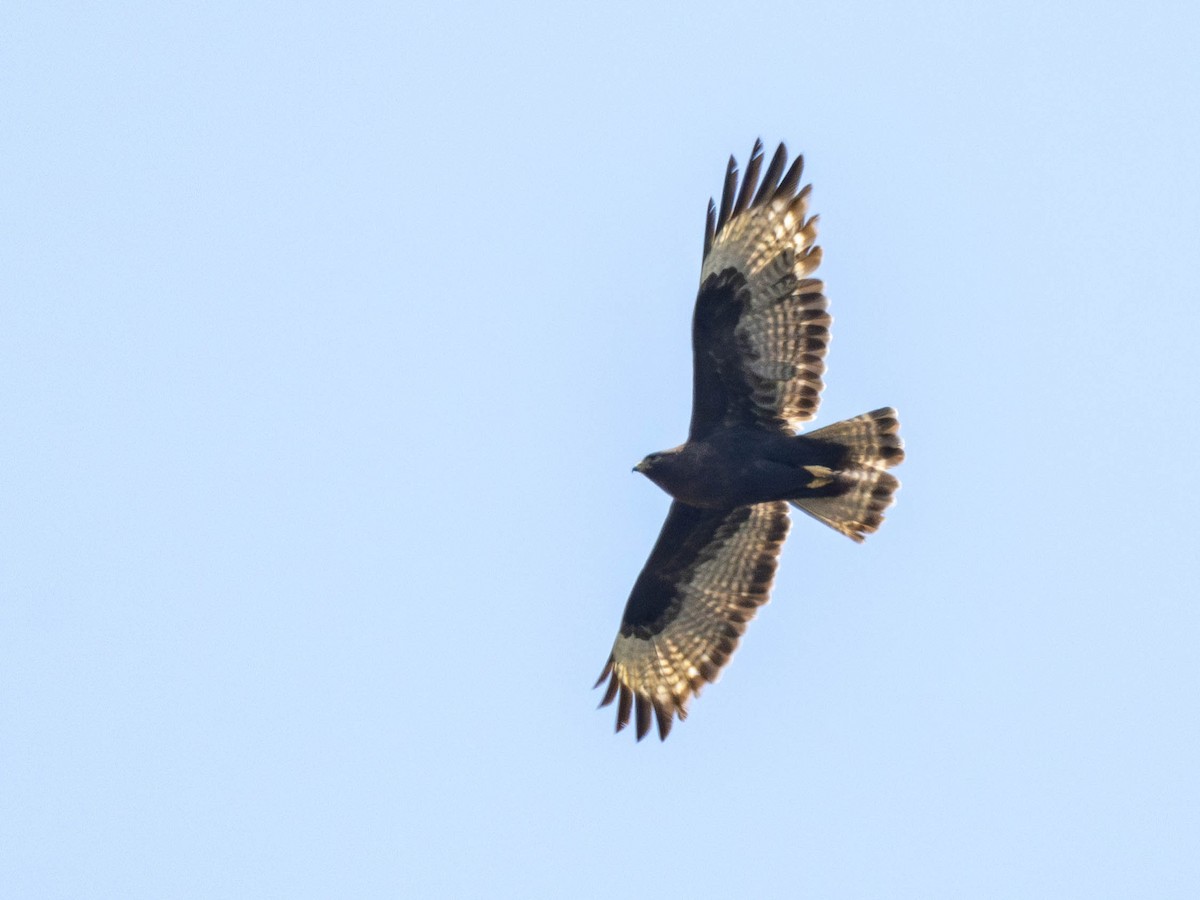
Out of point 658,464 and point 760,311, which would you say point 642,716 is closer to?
point 658,464

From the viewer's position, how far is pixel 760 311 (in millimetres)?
16062

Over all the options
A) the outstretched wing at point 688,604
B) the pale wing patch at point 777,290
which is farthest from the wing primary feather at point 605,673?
the pale wing patch at point 777,290

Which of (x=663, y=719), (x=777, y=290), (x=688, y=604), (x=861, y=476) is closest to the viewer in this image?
(x=777, y=290)

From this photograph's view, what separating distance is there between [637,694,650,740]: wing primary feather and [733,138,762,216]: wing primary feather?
4021 mm

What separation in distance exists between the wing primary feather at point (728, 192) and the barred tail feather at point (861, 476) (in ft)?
5.69

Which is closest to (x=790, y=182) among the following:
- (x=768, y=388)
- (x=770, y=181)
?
(x=770, y=181)

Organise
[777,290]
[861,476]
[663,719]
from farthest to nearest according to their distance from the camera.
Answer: [663,719] < [861,476] < [777,290]

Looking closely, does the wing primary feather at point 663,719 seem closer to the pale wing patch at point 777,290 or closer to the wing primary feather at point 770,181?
the pale wing patch at point 777,290

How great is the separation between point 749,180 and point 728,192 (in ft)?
0.62

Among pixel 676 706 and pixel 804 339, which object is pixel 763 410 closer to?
pixel 804 339

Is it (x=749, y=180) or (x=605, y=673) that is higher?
(x=749, y=180)

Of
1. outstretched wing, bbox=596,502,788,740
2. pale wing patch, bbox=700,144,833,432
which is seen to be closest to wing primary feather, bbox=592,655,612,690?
outstretched wing, bbox=596,502,788,740

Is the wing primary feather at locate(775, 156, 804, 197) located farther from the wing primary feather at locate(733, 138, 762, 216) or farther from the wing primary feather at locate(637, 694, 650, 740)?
the wing primary feather at locate(637, 694, 650, 740)

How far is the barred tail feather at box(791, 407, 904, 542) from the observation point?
1619 cm
